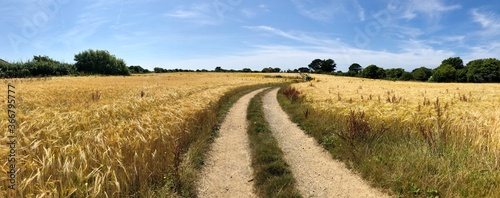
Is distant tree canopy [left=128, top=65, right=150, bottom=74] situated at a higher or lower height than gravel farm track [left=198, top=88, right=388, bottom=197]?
higher

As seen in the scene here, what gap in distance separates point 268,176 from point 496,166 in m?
5.18

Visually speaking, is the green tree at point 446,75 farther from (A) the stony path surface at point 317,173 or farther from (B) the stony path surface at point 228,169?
(B) the stony path surface at point 228,169

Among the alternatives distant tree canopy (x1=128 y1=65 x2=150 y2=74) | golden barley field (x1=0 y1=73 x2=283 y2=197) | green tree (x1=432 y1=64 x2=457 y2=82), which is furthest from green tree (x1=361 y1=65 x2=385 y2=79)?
golden barley field (x1=0 y1=73 x2=283 y2=197)

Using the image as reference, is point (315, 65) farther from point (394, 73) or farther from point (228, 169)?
point (228, 169)

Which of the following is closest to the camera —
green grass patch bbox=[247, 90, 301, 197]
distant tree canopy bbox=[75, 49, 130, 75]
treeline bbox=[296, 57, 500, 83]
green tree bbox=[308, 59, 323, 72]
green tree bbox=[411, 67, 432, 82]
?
green grass patch bbox=[247, 90, 301, 197]

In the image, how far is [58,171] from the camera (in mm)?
3932

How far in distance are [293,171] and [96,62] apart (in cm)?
11655

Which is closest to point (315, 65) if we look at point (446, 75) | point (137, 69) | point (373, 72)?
point (373, 72)

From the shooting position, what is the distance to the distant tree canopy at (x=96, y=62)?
102 m

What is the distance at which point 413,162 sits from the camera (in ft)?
20.8

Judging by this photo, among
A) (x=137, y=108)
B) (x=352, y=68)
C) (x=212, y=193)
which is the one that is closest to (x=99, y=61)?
(x=137, y=108)

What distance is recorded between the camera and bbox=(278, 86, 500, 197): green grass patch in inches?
209

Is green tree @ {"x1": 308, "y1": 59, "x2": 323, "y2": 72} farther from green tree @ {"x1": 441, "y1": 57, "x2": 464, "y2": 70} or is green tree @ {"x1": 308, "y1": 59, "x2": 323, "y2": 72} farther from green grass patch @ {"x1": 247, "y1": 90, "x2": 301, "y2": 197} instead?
green grass patch @ {"x1": 247, "y1": 90, "x2": 301, "y2": 197}

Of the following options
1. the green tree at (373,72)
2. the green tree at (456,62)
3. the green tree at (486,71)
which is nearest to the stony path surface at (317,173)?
the green tree at (486,71)
